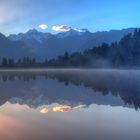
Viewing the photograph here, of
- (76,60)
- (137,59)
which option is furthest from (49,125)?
(76,60)

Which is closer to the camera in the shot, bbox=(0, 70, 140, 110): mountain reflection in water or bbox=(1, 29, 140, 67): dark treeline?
bbox=(0, 70, 140, 110): mountain reflection in water

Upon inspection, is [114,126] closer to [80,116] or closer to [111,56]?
[80,116]

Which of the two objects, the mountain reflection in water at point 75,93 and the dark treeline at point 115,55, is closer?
the mountain reflection in water at point 75,93

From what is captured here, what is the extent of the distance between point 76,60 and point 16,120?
175451mm

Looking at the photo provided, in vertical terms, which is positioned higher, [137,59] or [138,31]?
[138,31]

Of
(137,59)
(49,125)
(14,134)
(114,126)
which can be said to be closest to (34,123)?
(49,125)

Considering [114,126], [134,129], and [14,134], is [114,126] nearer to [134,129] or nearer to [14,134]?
[134,129]

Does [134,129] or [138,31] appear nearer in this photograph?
[134,129]

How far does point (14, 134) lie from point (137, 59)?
470 feet

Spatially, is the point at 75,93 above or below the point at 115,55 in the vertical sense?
above

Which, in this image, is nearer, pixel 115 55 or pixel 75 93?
pixel 75 93

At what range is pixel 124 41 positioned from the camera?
172 m

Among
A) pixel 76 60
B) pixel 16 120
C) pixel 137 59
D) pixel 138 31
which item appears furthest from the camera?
pixel 76 60

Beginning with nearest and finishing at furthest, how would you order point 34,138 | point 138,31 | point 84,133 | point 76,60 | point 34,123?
point 34,138, point 84,133, point 34,123, point 138,31, point 76,60
